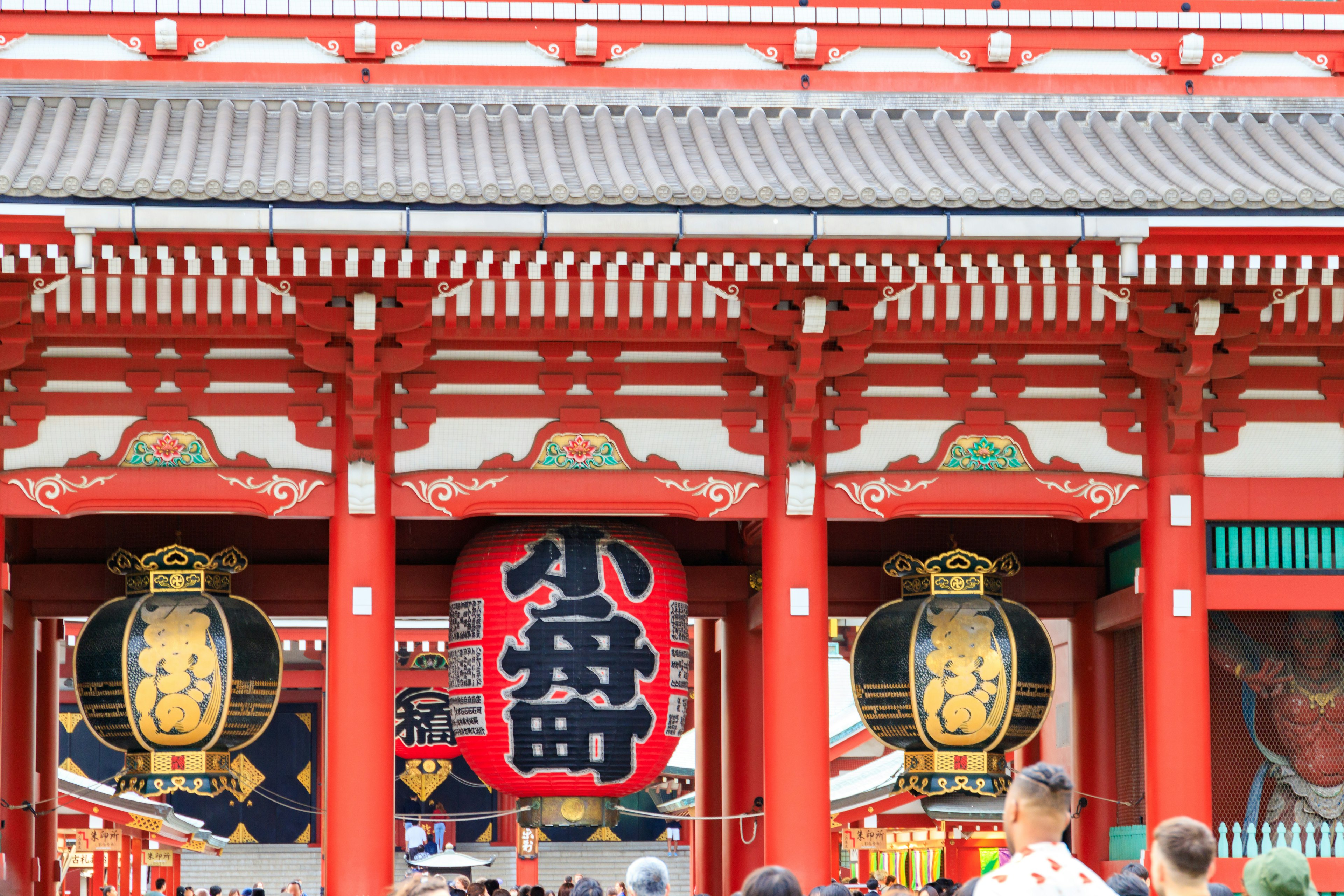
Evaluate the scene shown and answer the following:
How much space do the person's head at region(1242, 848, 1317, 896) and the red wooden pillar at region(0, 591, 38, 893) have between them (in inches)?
412

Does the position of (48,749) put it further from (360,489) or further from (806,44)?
(806,44)

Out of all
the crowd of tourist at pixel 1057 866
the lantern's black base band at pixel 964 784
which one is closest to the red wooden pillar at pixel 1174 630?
→ the lantern's black base band at pixel 964 784

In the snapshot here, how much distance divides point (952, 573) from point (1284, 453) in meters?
2.36

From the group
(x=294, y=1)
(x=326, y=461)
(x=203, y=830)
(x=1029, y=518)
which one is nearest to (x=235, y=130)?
(x=294, y=1)

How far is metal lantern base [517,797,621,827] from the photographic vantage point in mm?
11734

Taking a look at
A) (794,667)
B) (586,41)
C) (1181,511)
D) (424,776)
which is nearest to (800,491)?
(794,667)

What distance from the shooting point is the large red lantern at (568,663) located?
11.6 metres

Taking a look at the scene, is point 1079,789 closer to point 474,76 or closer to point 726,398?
point 726,398

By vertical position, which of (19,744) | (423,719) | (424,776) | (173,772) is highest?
(19,744)

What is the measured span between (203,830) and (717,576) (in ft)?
55.3

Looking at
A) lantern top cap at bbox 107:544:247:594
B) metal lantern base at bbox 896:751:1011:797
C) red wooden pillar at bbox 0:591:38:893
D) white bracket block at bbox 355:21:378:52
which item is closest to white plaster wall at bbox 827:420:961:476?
metal lantern base at bbox 896:751:1011:797

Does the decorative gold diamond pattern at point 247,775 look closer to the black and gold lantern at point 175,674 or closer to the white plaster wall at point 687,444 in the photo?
the black and gold lantern at point 175,674

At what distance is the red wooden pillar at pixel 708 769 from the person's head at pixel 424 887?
31.5 ft

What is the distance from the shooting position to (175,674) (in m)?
11.8
